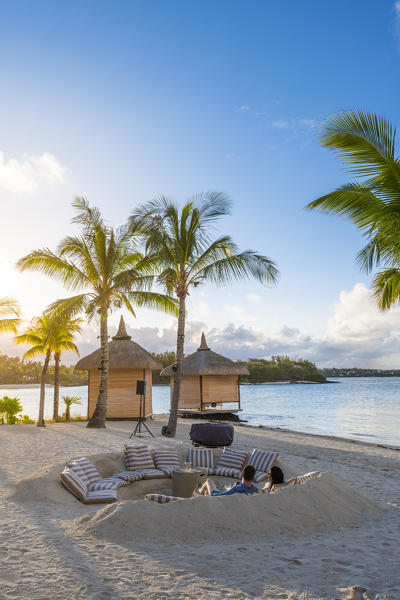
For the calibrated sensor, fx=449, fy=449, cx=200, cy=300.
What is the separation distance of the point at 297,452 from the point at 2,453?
7.39 m

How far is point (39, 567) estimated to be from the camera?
412 centimetres

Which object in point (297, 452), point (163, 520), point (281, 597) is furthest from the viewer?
point (297, 452)

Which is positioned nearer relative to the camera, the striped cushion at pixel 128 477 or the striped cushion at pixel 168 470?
the striped cushion at pixel 128 477

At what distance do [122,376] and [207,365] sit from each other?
527 centimetres

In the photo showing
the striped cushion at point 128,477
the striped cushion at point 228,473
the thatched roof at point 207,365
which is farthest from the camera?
the thatched roof at point 207,365

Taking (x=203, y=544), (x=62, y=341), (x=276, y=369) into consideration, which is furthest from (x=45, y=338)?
(x=276, y=369)

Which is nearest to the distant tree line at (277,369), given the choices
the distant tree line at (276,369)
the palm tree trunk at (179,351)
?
the distant tree line at (276,369)

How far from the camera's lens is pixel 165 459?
8.72 metres

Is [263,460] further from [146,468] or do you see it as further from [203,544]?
[203,544]

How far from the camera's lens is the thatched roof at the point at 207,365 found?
23192mm

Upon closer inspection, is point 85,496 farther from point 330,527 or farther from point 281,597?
point 281,597

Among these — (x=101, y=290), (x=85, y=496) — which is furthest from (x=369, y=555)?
(x=101, y=290)

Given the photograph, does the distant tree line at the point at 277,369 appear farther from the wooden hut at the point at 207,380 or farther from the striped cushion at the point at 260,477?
the striped cushion at the point at 260,477

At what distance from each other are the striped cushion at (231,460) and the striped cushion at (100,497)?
103 inches
